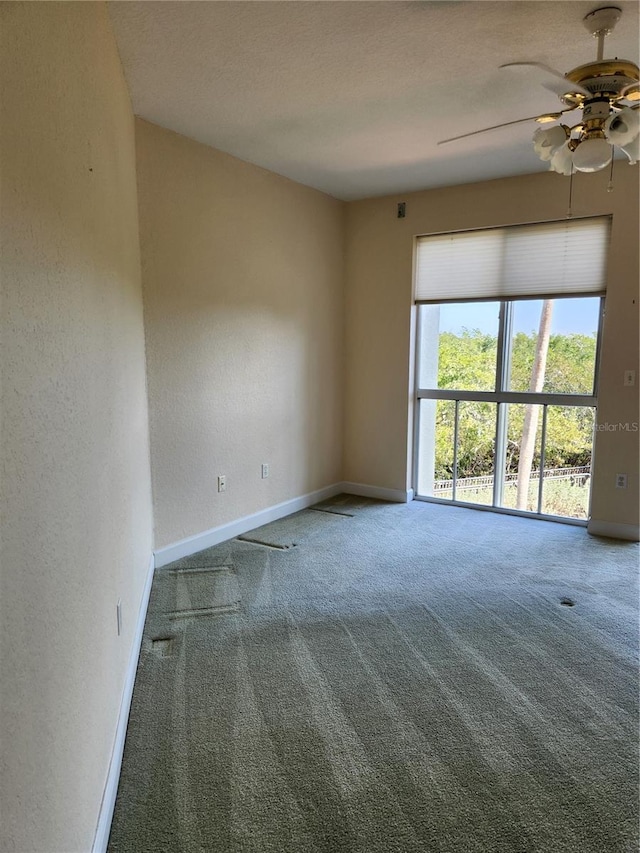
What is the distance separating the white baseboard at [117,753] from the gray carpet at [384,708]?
35mm

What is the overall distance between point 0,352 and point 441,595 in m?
2.64

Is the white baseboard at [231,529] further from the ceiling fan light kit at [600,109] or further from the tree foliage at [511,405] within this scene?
the ceiling fan light kit at [600,109]

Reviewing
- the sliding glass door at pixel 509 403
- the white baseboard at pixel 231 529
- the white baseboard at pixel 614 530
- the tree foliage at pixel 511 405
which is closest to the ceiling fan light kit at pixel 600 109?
the sliding glass door at pixel 509 403

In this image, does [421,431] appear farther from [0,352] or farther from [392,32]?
[0,352]

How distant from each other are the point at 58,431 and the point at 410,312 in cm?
378

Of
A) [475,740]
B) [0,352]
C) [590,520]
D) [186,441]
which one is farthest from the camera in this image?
→ [590,520]

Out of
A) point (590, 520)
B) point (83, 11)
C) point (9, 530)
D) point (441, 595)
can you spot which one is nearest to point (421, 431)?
point (590, 520)

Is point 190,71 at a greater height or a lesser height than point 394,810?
greater

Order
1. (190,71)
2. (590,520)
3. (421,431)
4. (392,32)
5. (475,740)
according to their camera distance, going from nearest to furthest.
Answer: (475,740) → (392,32) → (190,71) → (590,520) → (421,431)

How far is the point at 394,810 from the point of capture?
5.22 ft

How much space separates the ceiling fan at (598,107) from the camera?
200cm

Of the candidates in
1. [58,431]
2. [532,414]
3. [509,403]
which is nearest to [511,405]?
[509,403]

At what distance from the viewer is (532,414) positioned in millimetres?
4277

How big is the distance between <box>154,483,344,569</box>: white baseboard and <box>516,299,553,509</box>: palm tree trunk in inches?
67.9
